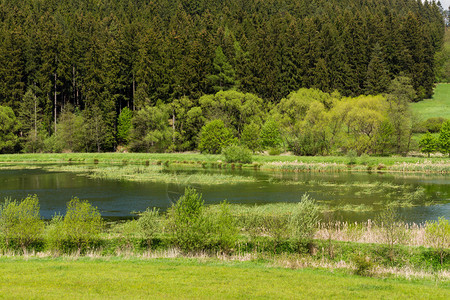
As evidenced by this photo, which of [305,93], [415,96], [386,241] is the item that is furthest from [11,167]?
[415,96]

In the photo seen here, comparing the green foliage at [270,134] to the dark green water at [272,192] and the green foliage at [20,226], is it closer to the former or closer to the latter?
the dark green water at [272,192]

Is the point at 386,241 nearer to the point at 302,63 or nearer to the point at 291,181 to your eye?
the point at 291,181

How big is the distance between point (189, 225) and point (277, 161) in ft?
177

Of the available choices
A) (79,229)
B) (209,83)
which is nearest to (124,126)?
(209,83)

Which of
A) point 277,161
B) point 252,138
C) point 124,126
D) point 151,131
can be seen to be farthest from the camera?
point 124,126

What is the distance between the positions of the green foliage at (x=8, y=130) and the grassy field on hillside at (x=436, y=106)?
87500 mm

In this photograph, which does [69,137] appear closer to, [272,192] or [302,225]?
[272,192]

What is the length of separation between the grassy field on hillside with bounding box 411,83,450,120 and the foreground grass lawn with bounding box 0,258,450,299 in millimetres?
88035

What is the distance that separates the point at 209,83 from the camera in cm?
10575

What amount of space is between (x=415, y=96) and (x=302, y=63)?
1224 inches

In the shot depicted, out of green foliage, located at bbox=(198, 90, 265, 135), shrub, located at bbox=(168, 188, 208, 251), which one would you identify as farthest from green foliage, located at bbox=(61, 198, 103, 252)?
green foliage, located at bbox=(198, 90, 265, 135)

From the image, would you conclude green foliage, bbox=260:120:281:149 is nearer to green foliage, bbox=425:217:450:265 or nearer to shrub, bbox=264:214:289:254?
shrub, bbox=264:214:289:254

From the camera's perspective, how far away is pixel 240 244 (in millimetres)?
23531

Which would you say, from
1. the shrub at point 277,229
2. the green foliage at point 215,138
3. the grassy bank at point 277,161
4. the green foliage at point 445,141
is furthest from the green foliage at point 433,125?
the shrub at point 277,229
